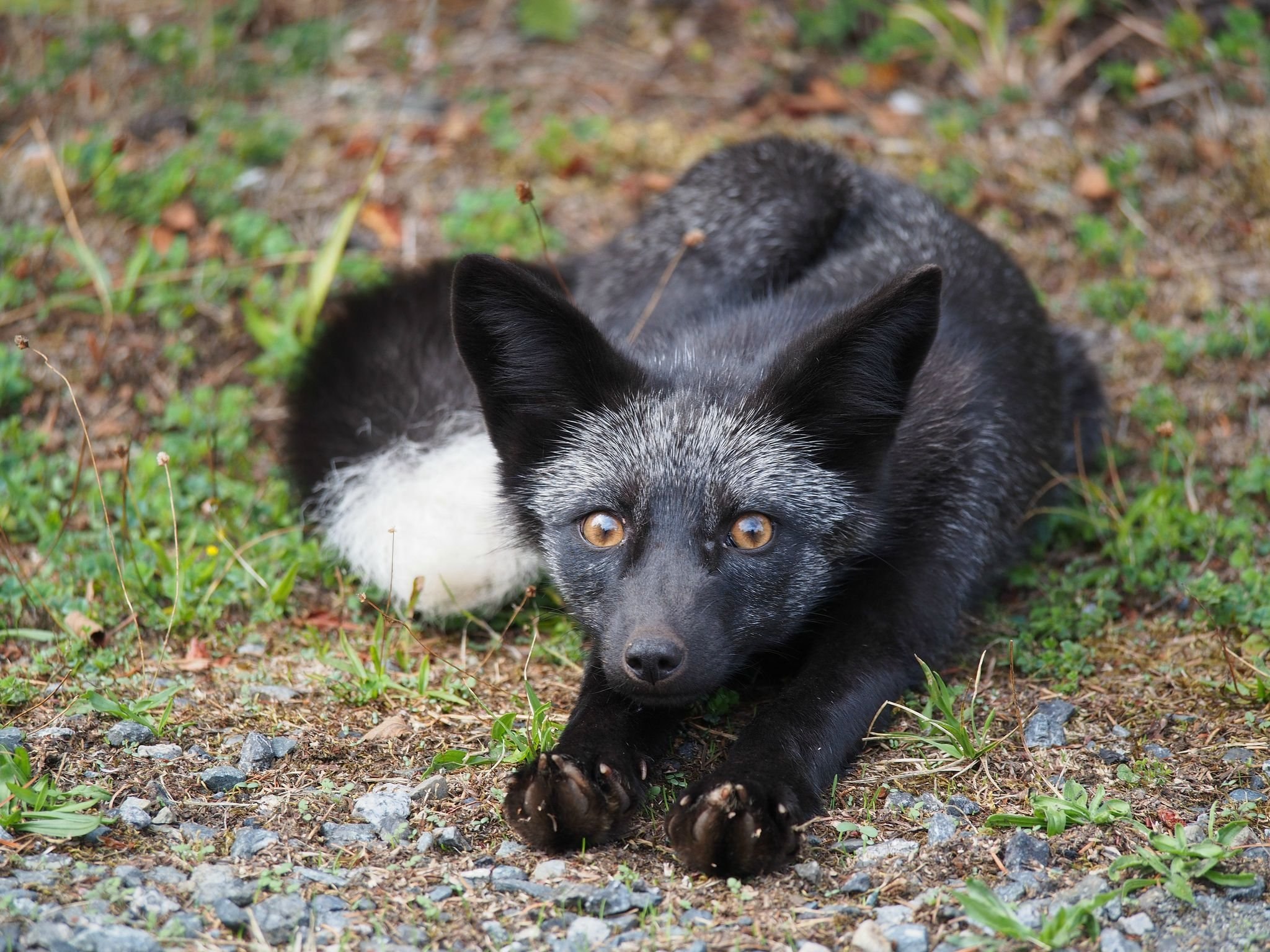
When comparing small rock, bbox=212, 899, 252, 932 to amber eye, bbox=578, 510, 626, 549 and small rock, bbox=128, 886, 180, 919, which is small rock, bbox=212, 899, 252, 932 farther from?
amber eye, bbox=578, 510, 626, 549

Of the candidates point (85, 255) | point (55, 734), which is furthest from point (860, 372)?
point (85, 255)

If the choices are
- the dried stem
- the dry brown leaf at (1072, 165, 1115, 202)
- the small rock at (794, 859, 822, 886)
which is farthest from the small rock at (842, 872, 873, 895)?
the dry brown leaf at (1072, 165, 1115, 202)

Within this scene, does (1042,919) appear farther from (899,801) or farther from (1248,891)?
(899,801)

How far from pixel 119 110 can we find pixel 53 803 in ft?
18.4

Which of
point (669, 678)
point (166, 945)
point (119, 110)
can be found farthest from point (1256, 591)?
point (119, 110)

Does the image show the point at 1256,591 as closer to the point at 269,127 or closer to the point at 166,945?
the point at 166,945

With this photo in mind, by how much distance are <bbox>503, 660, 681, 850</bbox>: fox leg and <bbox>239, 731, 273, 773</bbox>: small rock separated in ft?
2.70

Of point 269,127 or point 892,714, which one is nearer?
point 892,714

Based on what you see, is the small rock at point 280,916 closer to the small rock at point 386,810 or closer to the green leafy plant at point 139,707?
the small rock at point 386,810

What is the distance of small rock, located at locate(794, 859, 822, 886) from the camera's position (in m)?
3.23

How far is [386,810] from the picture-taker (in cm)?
347

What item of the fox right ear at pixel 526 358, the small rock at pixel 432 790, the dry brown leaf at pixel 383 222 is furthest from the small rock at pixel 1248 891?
the dry brown leaf at pixel 383 222

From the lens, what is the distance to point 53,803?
3.32 meters

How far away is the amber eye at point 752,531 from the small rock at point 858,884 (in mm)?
1026
